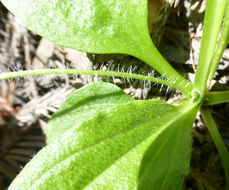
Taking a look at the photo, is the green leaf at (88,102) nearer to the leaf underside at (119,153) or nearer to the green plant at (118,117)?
the green plant at (118,117)

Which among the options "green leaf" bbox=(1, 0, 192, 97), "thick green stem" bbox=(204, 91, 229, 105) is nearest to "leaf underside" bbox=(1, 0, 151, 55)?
"green leaf" bbox=(1, 0, 192, 97)

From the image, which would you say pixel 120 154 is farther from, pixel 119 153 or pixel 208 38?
pixel 208 38

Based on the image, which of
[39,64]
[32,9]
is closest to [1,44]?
[39,64]

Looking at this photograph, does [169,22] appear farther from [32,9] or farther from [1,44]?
[1,44]

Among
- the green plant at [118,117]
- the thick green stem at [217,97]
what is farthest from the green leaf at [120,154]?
the thick green stem at [217,97]

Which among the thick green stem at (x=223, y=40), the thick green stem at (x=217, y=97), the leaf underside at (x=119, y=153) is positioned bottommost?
the leaf underside at (x=119, y=153)

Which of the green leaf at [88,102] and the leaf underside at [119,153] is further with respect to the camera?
the green leaf at [88,102]

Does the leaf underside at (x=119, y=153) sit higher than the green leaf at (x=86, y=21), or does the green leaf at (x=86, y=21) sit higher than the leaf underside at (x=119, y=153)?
the green leaf at (x=86, y=21)

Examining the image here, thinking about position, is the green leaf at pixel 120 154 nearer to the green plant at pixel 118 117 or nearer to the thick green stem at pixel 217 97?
the green plant at pixel 118 117
